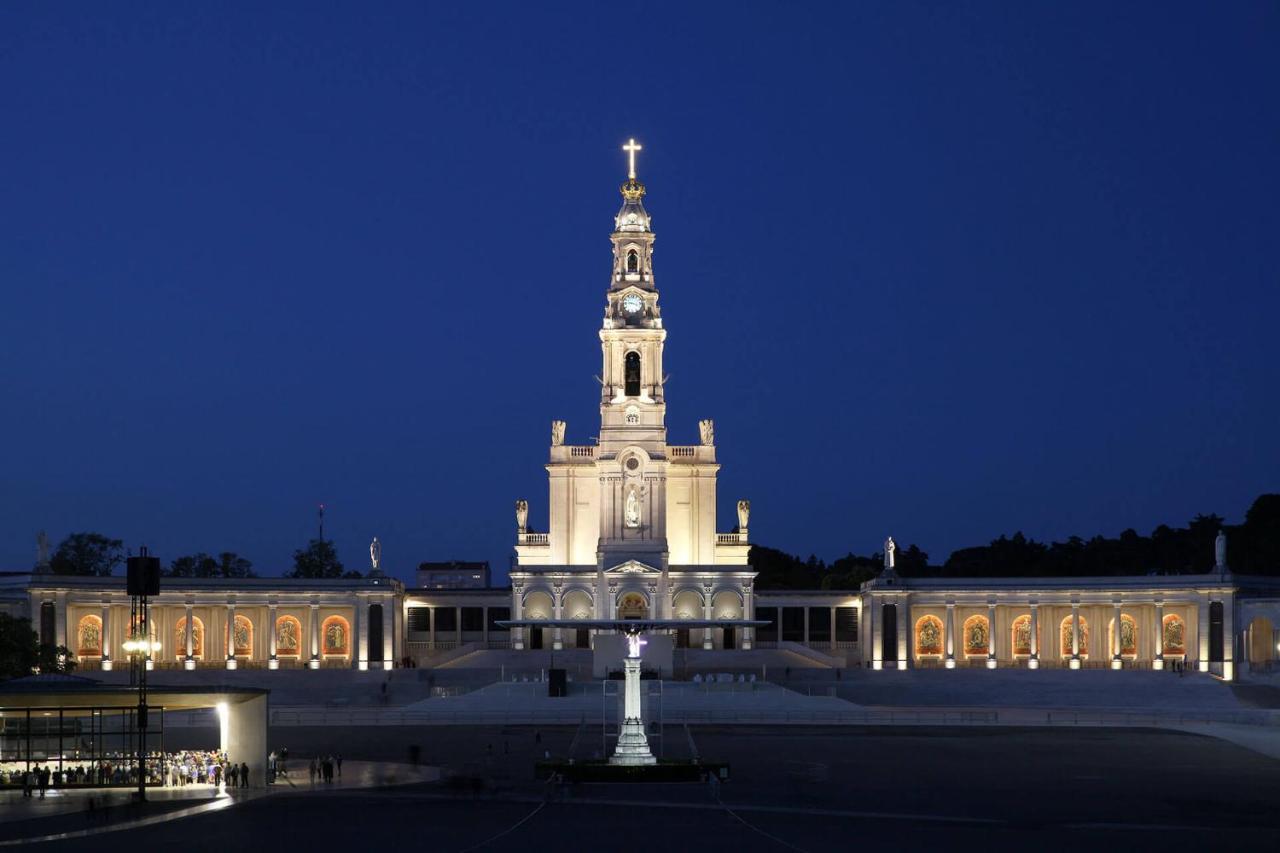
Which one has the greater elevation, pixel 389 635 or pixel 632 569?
pixel 632 569

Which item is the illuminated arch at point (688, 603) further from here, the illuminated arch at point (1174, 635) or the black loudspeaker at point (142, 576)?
the black loudspeaker at point (142, 576)

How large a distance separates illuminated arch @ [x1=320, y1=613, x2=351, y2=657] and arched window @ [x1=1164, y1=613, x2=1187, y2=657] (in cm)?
4486

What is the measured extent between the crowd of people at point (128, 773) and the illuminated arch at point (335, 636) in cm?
5383

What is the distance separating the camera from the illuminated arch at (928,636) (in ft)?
356

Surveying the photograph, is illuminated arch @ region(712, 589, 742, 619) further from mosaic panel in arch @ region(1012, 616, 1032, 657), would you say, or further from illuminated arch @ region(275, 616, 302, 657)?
illuminated arch @ region(275, 616, 302, 657)

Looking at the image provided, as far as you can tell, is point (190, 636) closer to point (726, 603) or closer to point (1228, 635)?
point (726, 603)

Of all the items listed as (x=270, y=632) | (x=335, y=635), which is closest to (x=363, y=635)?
(x=335, y=635)

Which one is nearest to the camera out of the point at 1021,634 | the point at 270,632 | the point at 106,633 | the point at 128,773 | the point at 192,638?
the point at 128,773

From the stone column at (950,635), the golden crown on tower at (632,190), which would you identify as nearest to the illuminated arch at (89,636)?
the golden crown on tower at (632,190)

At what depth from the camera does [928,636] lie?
109m

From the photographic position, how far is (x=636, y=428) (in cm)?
11256

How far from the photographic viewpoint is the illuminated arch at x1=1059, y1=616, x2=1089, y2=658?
105562 millimetres

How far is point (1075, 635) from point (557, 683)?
33.8m

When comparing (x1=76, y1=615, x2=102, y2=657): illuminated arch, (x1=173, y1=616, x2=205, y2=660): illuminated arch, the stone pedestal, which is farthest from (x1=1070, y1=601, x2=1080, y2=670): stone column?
(x1=76, y1=615, x2=102, y2=657): illuminated arch
